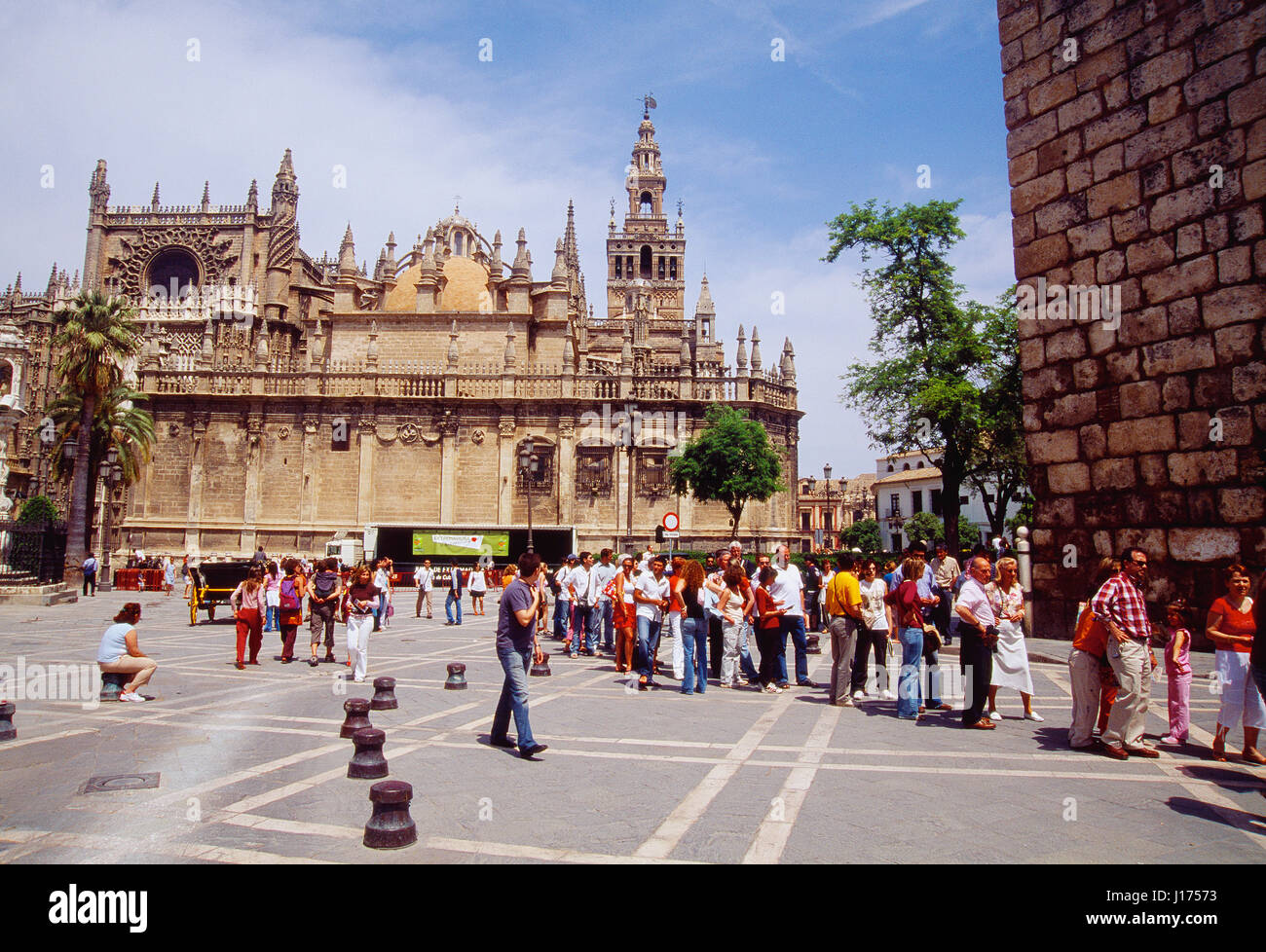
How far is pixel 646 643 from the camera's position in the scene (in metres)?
11.2

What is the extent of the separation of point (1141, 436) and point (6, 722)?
11.8 m

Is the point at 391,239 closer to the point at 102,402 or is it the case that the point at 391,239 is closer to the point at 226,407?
the point at 226,407

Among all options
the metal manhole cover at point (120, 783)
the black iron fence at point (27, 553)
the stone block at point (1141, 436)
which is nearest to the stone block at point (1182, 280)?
the stone block at point (1141, 436)

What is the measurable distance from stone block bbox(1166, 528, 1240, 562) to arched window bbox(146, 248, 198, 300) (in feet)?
199

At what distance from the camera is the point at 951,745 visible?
24.5 feet

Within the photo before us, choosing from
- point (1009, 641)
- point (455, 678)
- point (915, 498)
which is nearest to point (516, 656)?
point (455, 678)

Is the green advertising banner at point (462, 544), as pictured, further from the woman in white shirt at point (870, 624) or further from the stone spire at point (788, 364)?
the woman in white shirt at point (870, 624)

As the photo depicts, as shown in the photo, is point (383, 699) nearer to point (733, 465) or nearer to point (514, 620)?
point (514, 620)

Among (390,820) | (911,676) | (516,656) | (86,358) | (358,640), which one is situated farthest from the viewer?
(86,358)

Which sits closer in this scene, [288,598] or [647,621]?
[647,621]

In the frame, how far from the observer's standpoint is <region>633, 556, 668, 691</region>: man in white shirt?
36.6 ft

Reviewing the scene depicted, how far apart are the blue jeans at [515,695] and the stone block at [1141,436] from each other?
6.95 metres

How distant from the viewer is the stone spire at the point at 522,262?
145ft
